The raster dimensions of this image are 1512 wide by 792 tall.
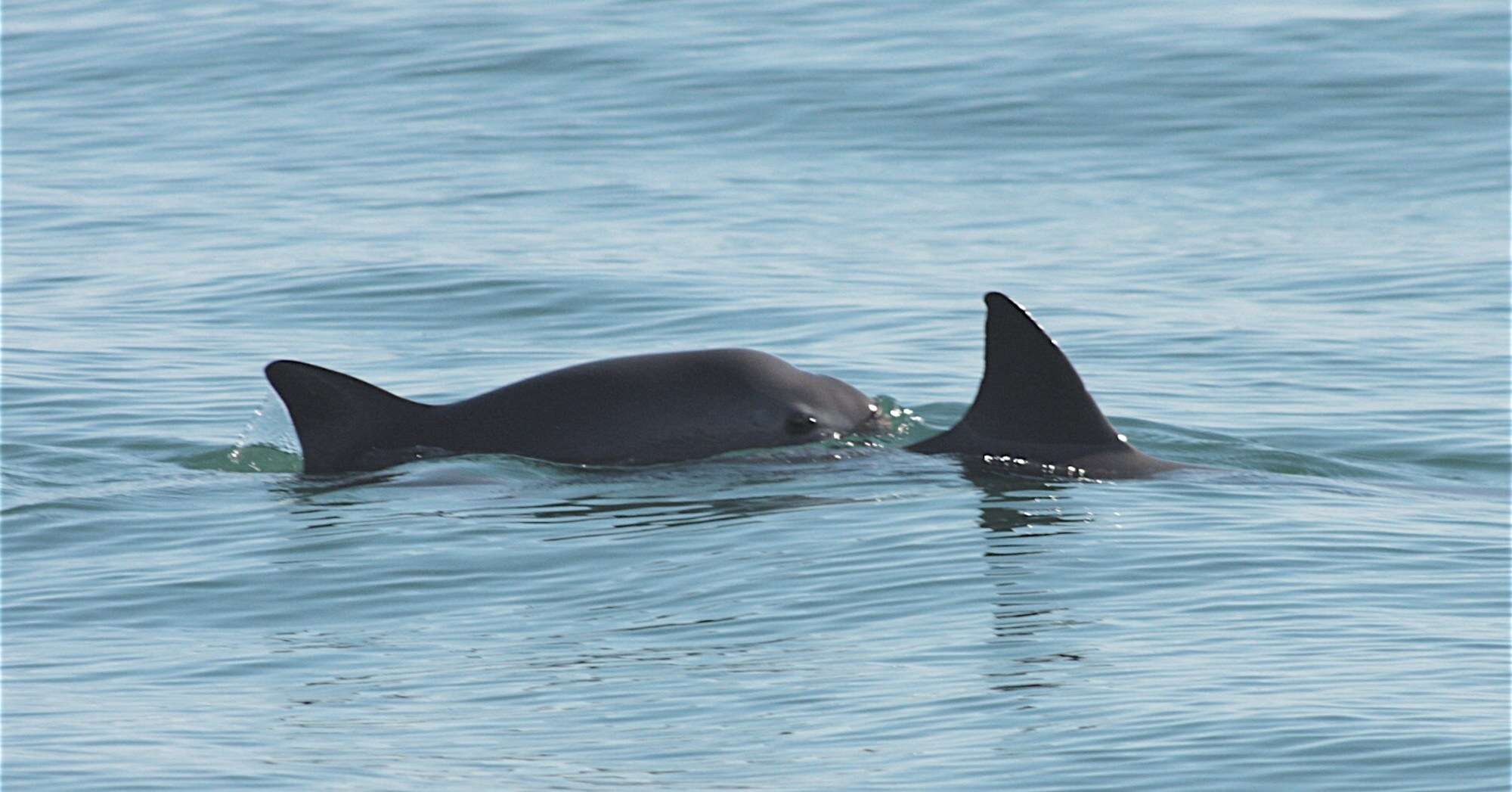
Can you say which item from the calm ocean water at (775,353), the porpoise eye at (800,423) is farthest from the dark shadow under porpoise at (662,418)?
the calm ocean water at (775,353)

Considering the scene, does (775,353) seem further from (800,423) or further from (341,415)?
(341,415)

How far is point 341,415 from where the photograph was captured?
11.9m

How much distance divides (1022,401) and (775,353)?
16.7ft

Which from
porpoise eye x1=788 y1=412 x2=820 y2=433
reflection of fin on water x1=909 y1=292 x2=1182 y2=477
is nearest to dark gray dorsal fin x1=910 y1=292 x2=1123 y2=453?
reflection of fin on water x1=909 y1=292 x2=1182 y2=477

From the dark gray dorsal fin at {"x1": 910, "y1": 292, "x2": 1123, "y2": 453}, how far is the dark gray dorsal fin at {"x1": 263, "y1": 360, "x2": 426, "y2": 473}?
246cm

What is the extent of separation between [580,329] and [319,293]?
2587 mm

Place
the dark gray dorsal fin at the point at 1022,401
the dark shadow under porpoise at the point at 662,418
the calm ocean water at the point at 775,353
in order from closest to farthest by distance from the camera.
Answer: the calm ocean water at the point at 775,353
the dark gray dorsal fin at the point at 1022,401
the dark shadow under porpoise at the point at 662,418

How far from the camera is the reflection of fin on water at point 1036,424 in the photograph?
11.1m

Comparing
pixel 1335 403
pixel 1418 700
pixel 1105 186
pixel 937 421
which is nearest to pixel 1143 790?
pixel 1418 700

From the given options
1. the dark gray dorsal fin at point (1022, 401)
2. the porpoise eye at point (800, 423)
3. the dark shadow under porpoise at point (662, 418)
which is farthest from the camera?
the porpoise eye at point (800, 423)

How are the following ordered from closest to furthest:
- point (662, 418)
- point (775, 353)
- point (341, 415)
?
point (662, 418), point (341, 415), point (775, 353)

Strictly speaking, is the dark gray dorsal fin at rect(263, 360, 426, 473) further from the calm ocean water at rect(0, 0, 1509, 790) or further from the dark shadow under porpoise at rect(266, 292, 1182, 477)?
the calm ocean water at rect(0, 0, 1509, 790)

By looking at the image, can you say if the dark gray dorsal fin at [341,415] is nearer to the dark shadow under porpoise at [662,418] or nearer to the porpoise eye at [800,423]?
the dark shadow under porpoise at [662,418]

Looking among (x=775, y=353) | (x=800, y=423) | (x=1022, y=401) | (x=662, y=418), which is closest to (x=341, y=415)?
(x=662, y=418)
